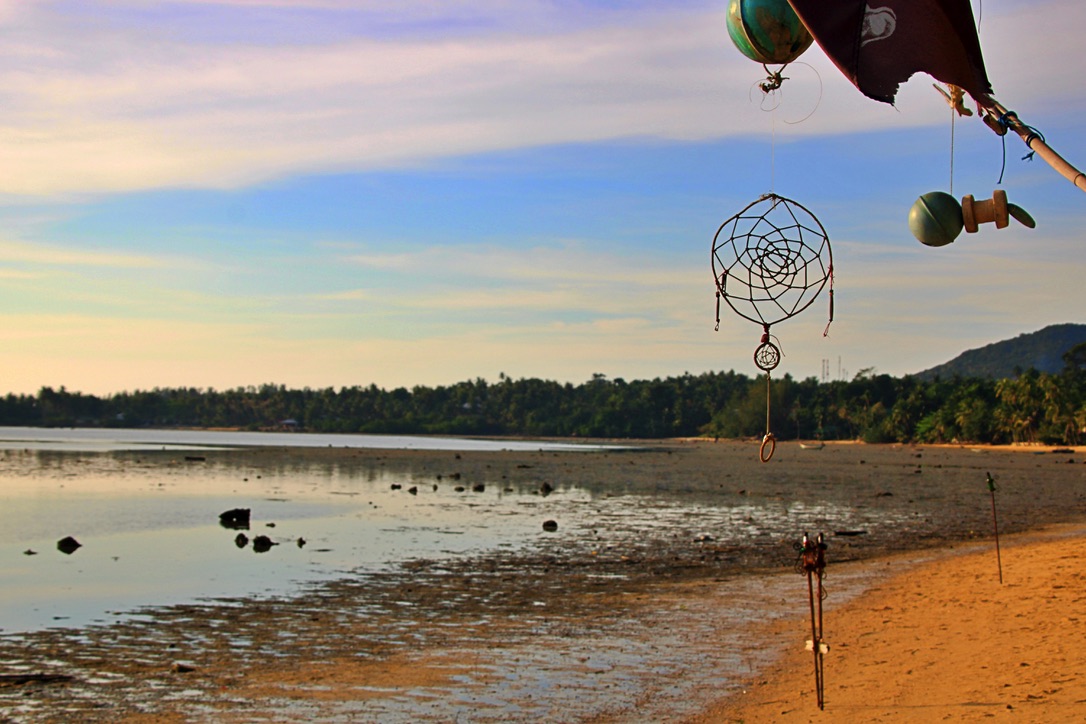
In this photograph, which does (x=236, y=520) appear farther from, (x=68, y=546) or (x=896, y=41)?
(x=896, y=41)

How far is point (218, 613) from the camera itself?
1895 centimetres

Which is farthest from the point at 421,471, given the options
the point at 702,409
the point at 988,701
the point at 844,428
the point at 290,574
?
the point at 702,409

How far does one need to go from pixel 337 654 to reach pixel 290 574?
874 cm

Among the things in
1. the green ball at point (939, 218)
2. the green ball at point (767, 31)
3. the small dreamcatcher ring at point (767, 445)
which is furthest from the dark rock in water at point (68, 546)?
the green ball at point (939, 218)

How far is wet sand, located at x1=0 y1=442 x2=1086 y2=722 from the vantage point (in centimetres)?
1221

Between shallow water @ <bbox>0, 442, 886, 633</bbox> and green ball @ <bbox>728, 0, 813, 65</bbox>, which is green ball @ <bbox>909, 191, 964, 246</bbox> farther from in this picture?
shallow water @ <bbox>0, 442, 886, 633</bbox>

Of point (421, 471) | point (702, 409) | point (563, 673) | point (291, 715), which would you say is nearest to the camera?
point (291, 715)

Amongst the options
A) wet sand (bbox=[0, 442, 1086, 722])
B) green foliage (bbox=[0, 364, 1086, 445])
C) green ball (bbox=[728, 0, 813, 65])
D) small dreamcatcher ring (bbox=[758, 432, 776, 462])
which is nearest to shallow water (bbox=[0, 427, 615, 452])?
green foliage (bbox=[0, 364, 1086, 445])

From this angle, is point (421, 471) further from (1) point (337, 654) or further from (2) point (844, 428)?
(2) point (844, 428)

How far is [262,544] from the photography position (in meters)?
28.2

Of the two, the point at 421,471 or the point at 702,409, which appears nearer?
the point at 421,471

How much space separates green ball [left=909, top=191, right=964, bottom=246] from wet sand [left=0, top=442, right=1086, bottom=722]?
6755mm

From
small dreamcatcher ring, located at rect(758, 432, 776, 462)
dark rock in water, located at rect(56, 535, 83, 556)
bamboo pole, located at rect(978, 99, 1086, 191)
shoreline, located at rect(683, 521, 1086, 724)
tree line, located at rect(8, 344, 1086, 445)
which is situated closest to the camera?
bamboo pole, located at rect(978, 99, 1086, 191)

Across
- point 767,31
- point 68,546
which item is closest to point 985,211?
point 767,31
